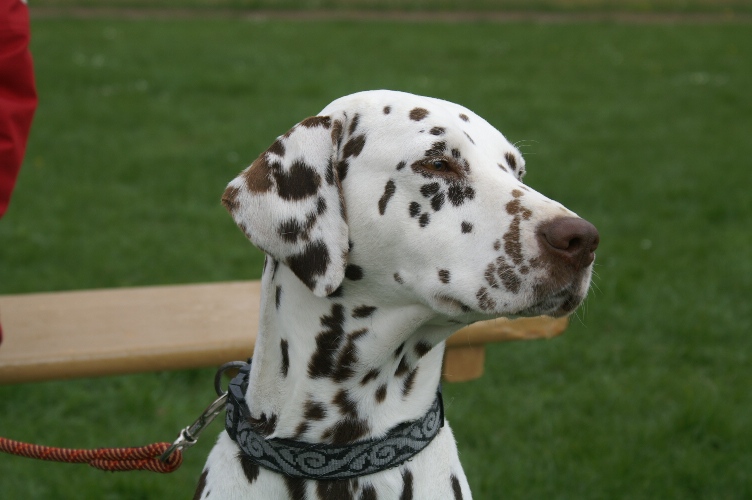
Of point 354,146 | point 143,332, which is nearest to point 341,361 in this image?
point 354,146

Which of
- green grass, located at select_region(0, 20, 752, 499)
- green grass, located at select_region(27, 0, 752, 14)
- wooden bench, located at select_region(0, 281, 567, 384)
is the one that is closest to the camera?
wooden bench, located at select_region(0, 281, 567, 384)

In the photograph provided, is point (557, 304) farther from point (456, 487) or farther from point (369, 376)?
point (456, 487)

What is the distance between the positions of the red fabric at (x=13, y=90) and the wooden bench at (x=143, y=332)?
0.63ft

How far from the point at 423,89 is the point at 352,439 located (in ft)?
29.0

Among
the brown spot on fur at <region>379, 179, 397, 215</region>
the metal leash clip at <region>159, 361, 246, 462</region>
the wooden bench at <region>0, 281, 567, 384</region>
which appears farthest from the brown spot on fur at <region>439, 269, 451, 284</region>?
the wooden bench at <region>0, 281, 567, 384</region>

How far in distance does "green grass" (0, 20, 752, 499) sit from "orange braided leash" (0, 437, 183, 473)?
1197 millimetres

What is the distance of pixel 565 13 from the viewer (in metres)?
17.9

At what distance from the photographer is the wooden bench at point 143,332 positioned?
3402 mm

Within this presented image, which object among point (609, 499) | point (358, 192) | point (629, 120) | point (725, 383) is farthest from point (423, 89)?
point (358, 192)

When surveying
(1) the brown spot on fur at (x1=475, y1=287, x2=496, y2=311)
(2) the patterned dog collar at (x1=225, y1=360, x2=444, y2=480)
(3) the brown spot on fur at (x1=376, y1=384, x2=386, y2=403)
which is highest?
(1) the brown spot on fur at (x1=475, y1=287, x2=496, y2=311)

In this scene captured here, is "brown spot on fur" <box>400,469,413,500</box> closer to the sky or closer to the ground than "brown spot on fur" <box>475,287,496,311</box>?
closer to the ground

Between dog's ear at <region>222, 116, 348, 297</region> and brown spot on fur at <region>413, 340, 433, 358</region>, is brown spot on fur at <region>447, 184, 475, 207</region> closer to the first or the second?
dog's ear at <region>222, 116, 348, 297</region>

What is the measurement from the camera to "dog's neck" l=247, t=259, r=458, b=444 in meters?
2.48

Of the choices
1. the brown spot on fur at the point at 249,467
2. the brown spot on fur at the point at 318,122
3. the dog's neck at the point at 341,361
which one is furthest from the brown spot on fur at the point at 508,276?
the brown spot on fur at the point at 249,467
